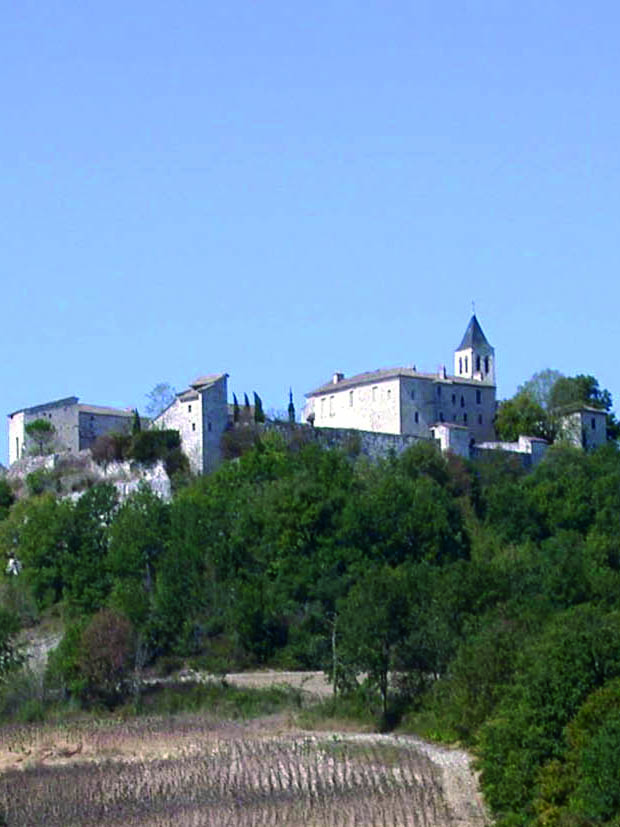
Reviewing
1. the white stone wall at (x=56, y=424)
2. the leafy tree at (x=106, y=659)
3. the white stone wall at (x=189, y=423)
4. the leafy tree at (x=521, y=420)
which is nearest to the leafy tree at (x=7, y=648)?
the leafy tree at (x=106, y=659)

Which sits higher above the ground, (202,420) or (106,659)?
(202,420)

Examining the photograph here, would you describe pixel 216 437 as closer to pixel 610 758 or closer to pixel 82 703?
pixel 82 703

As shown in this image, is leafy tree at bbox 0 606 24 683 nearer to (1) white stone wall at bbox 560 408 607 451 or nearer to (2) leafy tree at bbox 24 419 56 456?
(2) leafy tree at bbox 24 419 56 456

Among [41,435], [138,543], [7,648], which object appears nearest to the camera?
[7,648]

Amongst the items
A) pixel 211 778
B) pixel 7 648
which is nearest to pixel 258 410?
pixel 7 648

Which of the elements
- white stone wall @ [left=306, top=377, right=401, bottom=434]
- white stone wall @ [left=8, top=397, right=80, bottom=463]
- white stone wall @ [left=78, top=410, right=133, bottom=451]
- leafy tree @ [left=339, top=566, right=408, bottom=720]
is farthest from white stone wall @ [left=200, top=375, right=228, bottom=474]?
leafy tree @ [left=339, top=566, right=408, bottom=720]

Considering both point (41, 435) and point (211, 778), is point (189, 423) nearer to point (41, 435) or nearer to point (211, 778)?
point (41, 435)

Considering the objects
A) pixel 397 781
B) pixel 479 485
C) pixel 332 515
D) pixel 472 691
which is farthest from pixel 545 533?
pixel 397 781

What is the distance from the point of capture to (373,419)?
91.2m

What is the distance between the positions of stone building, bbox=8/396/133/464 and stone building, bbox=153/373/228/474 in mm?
4251

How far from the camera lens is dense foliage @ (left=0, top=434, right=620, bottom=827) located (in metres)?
57.7

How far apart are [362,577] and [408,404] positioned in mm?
17924

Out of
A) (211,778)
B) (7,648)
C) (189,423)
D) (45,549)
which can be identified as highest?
(189,423)

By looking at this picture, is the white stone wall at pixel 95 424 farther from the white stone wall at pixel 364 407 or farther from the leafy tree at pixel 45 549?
the white stone wall at pixel 364 407
